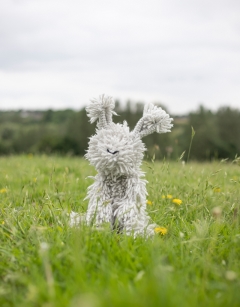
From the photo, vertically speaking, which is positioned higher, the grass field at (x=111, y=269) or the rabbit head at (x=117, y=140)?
the rabbit head at (x=117, y=140)

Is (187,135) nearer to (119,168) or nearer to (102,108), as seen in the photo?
(102,108)

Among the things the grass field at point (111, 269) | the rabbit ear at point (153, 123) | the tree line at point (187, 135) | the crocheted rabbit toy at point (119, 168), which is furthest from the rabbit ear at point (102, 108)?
the tree line at point (187, 135)

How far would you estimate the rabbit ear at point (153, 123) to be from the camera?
270 cm

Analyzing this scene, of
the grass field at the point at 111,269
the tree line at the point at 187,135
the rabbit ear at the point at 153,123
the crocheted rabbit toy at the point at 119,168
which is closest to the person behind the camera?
the grass field at the point at 111,269

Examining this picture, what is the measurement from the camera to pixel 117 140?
→ 2539mm

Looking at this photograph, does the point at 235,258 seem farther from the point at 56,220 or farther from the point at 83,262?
the point at 56,220

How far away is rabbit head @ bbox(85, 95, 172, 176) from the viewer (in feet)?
→ 8.27

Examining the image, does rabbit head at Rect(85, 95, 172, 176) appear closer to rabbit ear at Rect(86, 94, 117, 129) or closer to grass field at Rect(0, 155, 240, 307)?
rabbit ear at Rect(86, 94, 117, 129)

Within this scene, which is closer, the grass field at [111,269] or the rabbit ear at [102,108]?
the grass field at [111,269]

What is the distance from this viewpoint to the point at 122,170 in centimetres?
253

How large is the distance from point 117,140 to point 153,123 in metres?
0.36

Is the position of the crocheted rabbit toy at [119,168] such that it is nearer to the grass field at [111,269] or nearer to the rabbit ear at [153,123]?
the rabbit ear at [153,123]

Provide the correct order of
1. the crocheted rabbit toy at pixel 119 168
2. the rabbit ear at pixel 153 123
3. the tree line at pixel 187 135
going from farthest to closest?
the tree line at pixel 187 135
the rabbit ear at pixel 153 123
the crocheted rabbit toy at pixel 119 168

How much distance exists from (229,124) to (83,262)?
97.1ft
